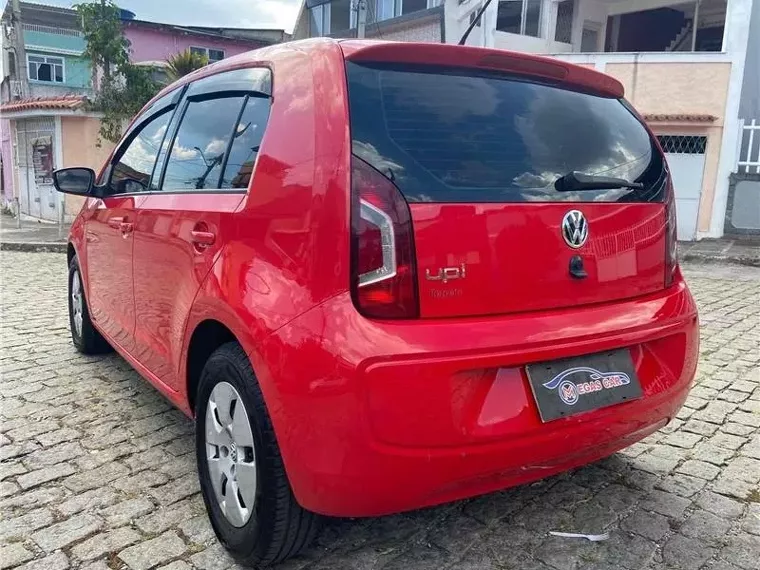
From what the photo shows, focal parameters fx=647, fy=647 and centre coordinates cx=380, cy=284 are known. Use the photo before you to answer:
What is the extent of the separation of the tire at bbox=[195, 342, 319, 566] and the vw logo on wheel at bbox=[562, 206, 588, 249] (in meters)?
1.10

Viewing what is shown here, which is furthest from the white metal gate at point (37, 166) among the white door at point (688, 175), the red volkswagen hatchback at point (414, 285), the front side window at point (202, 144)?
the red volkswagen hatchback at point (414, 285)

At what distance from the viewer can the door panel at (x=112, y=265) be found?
327 centimetres

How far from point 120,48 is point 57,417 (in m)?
15.1

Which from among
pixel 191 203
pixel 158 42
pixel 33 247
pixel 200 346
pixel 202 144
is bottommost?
pixel 33 247

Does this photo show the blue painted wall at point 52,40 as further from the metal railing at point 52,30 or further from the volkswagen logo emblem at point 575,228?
the volkswagen logo emblem at point 575,228

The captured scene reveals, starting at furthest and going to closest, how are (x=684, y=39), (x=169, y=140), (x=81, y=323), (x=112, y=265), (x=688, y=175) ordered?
(x=684, y=39) → (x=688, y=175) → (x=81, y=323) → (x=112, y=265) → (x=169, y=140)

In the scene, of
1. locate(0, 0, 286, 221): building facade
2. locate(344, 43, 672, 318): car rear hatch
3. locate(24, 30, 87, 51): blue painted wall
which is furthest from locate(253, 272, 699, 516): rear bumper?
locate(24, 30, 87, 51): blue painted wall

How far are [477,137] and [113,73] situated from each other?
16.8 metres

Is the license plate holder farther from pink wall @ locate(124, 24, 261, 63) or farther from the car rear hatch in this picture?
pink wall @ locate(124, 24, 261, 63)

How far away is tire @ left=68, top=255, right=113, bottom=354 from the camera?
4.43m

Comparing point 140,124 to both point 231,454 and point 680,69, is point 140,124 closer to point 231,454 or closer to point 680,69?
point 231,454

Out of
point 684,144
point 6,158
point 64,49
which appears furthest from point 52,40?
point 684,144

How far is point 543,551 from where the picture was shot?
230 cm

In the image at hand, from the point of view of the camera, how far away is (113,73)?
16.5 meters
